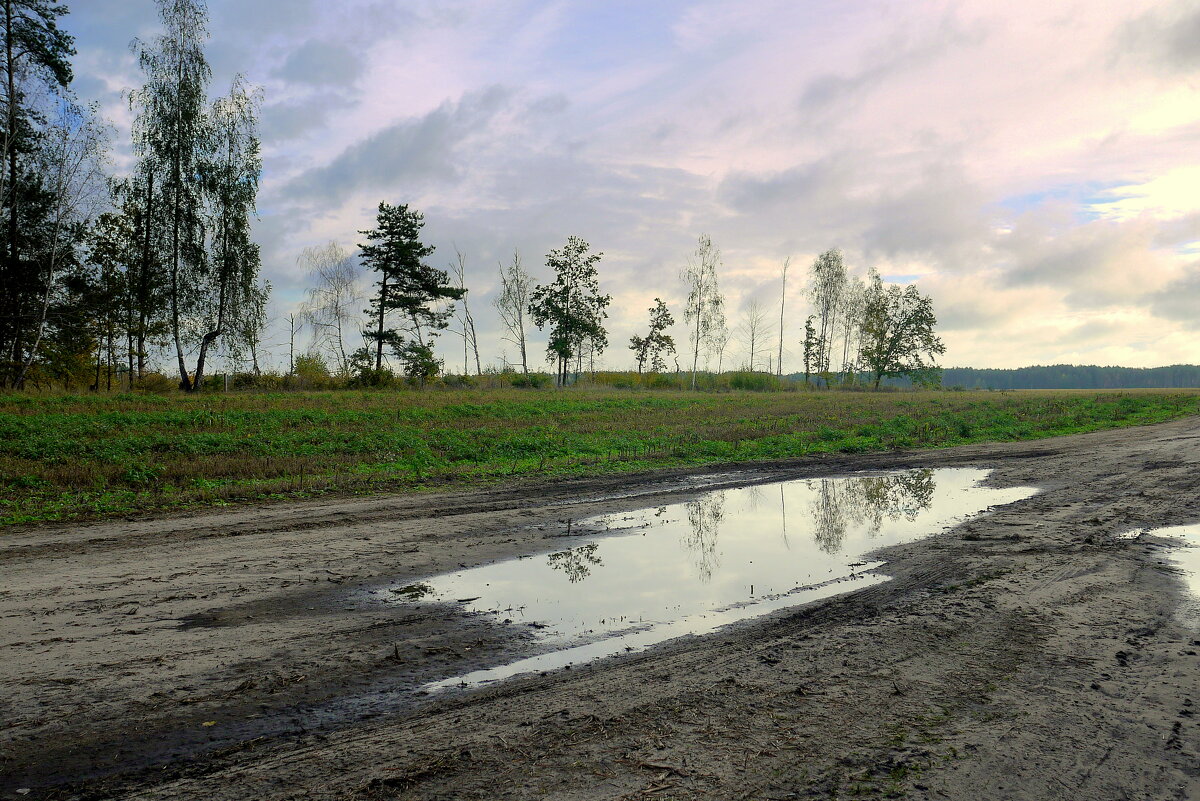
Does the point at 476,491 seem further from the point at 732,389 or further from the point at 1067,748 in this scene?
the point at 732,389

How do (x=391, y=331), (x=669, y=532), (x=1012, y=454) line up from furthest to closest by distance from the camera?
(x=391, y=331), (x=1012, y=454), (x=669, y=532)

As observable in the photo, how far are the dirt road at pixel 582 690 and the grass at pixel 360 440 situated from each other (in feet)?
14.2

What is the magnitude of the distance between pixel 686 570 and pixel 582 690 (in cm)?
329

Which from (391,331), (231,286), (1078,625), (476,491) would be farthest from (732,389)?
(1078,625)

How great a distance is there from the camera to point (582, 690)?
437cm

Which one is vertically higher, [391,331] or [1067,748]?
[391,331]

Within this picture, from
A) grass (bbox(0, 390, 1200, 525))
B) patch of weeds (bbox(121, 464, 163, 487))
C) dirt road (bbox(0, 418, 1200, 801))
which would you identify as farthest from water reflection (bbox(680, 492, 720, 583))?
patch of weeds (bbox(121, 464, 163, 487))

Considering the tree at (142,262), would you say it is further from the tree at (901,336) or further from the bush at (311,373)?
the tree at (901,336)

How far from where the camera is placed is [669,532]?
368 inches

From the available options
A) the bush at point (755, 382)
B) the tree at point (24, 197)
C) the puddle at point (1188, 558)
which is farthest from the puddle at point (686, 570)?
the bush at point (755, 382)

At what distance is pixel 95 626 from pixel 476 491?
7111 mm

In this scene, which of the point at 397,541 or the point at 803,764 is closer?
the point at 803,764

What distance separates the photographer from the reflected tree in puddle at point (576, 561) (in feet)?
24.1

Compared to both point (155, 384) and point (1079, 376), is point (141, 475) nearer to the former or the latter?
point (155, 384)
